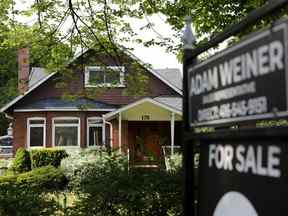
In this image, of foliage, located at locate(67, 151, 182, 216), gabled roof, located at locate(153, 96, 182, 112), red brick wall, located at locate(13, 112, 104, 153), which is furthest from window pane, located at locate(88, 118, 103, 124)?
foliage, located at locate(67, 151, 182, 216)

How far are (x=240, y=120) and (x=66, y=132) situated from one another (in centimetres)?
2911

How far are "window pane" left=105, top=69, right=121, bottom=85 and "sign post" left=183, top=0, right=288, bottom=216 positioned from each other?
10708 mm

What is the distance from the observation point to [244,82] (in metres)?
2.17

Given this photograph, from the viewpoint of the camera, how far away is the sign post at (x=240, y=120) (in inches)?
77.6

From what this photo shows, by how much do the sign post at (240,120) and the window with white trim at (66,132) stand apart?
28.4 metres

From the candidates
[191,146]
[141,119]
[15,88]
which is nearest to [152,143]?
[141,119]

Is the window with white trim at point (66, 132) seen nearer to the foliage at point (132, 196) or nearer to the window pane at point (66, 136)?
the window pane at point (66, 136)

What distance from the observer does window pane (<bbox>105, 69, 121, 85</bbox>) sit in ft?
44.3

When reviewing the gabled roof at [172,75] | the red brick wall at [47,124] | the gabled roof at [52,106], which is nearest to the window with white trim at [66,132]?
the red brick wall at [47,124]

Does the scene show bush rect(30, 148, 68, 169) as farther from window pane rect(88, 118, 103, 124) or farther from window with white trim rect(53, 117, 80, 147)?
window pane rect(88, 118, 103, 124)

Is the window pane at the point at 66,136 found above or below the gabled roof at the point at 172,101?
below

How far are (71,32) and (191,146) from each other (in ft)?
33.4

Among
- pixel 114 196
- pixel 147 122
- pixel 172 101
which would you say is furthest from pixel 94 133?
pixel 114 196

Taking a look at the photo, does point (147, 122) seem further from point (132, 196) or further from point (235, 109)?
point (235, 109)
